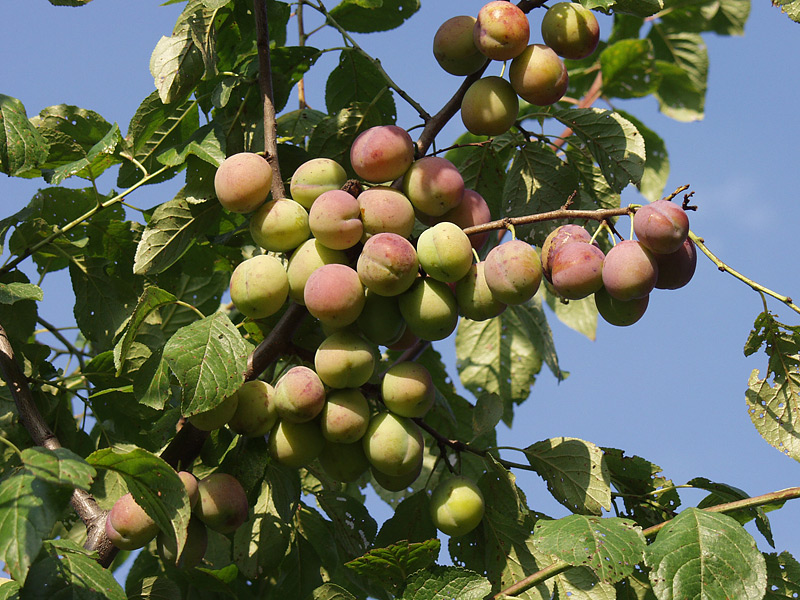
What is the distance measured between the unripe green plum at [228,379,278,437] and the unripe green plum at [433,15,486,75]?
76cm

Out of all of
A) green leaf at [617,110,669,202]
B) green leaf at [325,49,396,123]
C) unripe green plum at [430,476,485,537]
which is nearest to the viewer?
unripe green plum at [430,476,485,537]

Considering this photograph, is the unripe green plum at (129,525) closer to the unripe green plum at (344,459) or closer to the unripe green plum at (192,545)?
the unripe green plum at (192,545)

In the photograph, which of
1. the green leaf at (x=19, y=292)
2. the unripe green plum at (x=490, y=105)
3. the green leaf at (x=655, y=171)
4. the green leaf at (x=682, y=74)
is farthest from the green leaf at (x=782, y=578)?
the green leaf at (x=682, y=74)

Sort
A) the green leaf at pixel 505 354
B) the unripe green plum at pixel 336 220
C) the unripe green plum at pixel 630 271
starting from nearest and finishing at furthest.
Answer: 1. the unripe green plum at pixel 630 271
2. the unripe green plum at pixel 336 220
3. the green leaf at pixel 505 354

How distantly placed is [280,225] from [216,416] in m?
Result: 0.38

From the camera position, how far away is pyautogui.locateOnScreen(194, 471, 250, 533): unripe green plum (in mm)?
1463

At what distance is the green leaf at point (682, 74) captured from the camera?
11.1ft

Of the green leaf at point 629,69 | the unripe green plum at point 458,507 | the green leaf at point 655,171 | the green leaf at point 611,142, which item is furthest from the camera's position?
the green leaf at point 655,171

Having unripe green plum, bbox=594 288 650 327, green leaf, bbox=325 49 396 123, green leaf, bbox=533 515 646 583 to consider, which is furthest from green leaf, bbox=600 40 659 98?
green leaf, bbox=533 515 646 583

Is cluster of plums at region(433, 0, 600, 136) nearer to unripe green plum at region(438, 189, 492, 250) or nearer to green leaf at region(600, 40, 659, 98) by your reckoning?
unripe green plum at region(438, 189, 492, 250)

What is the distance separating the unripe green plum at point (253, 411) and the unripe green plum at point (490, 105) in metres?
0.67

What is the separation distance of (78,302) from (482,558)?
1162 mm

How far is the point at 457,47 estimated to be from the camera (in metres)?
1.61

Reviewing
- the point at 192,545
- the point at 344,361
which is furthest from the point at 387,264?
the point at 192,545
